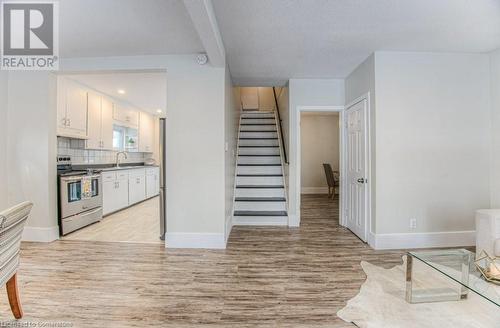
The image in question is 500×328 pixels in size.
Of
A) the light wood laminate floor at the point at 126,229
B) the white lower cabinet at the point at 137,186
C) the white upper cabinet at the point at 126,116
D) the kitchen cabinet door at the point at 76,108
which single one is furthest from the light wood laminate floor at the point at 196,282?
the white upper cabinet at the point at 126,116

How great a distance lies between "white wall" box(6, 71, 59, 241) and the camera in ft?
11.3

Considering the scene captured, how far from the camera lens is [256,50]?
317 cm

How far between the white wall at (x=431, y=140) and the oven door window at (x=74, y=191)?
4.47m

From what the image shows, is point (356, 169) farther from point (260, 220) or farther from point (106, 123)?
point (106, 123)

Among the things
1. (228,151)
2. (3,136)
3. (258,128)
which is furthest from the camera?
(258,128)

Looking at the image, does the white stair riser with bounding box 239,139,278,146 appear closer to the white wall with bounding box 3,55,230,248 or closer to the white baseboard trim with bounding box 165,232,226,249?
the white wall with bounding box 3,55,230,248

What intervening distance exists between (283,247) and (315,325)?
5.02 ft

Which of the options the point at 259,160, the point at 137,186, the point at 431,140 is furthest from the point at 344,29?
the point at 137,186

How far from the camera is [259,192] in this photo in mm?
4805

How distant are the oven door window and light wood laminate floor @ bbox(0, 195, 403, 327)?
0.70 m

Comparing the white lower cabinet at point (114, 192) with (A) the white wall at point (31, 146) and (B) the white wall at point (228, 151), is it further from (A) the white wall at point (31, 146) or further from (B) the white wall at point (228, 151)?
(B) the white wall at point (228, 151)

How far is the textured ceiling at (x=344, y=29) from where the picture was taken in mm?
2217

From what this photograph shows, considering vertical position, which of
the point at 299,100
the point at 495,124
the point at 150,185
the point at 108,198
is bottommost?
the point at 108,198

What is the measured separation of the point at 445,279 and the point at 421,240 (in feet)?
3.43
